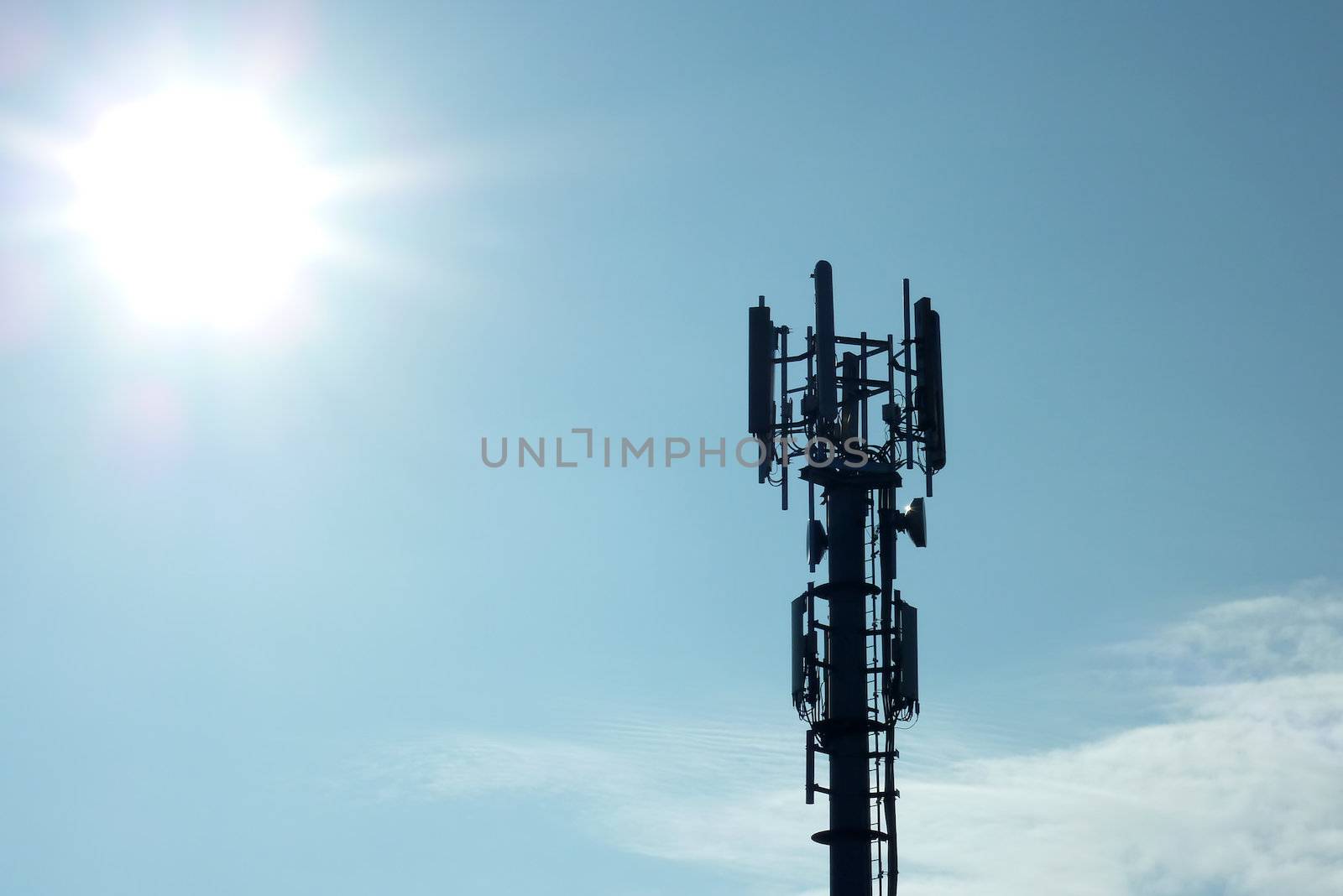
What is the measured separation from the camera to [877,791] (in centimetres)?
5134

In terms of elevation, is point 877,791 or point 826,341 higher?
point 826,341

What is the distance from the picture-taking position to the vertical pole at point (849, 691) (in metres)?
50.8

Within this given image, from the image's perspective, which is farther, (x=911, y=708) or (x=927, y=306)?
(x=927, y=306)

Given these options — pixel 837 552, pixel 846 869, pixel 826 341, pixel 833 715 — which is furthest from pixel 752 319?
pixel 846 869

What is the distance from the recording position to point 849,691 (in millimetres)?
52156

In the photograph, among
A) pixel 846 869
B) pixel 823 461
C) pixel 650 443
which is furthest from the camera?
pixel 650 443

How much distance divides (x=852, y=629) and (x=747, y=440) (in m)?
7.11

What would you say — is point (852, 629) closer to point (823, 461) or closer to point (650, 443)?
point (823, 461)

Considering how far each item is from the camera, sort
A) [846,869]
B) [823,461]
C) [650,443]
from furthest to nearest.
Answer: [650,443] → [823,461] → [846,869]

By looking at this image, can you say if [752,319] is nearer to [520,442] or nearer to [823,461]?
[823,461]

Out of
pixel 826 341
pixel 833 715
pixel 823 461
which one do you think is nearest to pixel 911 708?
pixel 833 715

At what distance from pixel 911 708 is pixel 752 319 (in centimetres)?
1363

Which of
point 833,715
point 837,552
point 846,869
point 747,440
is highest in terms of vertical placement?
point 747,440

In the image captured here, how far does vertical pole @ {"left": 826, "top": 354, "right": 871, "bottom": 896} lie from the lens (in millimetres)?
50844
